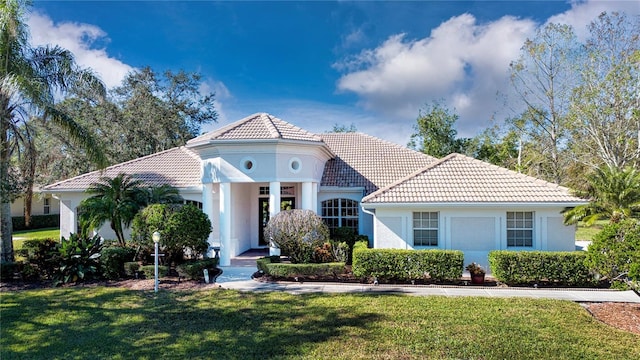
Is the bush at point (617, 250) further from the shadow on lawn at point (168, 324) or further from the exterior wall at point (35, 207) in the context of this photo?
the exterior wall at point (35, 207)

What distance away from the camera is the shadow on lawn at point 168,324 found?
7.21 m

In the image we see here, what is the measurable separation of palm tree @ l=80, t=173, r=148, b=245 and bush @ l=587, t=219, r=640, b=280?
16772 millimetres

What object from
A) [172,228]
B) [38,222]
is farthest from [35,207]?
[172,228]

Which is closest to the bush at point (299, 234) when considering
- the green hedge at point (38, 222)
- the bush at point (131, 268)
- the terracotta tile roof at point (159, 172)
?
the bush at point (131, 268)

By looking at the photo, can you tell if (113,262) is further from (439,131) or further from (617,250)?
(439,131)

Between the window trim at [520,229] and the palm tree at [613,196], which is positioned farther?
the palm tree at [613,196]

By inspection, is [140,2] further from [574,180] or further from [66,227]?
[574,180]

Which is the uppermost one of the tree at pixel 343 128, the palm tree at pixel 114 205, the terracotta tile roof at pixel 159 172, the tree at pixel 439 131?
the tree at pixel 343 128

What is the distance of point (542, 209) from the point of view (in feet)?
44.9

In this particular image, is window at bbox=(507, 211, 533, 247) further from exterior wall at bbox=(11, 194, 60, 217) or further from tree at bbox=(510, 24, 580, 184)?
exterior wall at bbox=(11, 194, 60, 217)

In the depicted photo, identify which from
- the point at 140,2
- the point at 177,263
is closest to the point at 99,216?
the point at 177,263

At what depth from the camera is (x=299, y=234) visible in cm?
1377

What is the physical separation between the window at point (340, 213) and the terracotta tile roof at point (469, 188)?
4.75 meters

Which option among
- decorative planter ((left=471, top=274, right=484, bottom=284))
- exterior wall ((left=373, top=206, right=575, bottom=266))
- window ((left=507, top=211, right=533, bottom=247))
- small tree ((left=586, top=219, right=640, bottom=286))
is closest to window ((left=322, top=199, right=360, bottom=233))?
exterior wall ((left=373, top=206, right=575, bottom=266))
